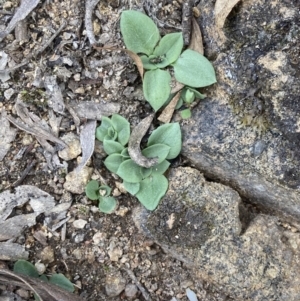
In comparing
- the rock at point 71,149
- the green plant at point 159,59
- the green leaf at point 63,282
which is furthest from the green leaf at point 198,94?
the green leaf at point 63,282

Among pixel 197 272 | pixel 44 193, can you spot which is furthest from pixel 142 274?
pixel 44 193

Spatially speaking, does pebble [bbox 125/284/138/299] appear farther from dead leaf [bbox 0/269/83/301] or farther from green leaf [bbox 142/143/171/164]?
green leaf [bbox 142/143/171/164]

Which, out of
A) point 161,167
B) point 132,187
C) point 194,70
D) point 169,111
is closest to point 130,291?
point 132,187

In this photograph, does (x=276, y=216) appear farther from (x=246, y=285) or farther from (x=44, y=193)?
(x=44, y=193)

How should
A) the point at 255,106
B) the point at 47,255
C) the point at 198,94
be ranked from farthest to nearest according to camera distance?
the point at 47,255 < the point at 198,94 < the point at 255,106

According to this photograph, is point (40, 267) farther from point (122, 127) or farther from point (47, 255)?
point (122, 127)

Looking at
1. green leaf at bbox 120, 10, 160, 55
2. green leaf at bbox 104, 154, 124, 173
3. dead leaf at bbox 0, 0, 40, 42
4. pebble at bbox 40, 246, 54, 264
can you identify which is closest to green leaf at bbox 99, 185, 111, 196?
green leaf at bbox 104, 154, 124, 173
